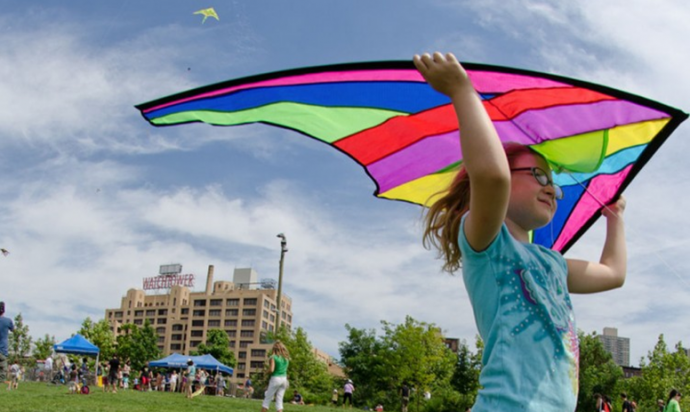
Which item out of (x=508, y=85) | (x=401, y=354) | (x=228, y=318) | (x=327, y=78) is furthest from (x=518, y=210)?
(x=228, y=318)

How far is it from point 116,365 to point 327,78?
26044 mm

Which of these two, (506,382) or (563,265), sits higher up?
(563,265)

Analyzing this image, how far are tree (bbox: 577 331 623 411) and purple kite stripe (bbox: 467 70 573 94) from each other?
50001mm

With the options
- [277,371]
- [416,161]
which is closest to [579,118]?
[416,161]

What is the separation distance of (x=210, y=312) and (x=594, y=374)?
355 feet

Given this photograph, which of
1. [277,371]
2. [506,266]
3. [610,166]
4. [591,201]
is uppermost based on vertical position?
[610,166]

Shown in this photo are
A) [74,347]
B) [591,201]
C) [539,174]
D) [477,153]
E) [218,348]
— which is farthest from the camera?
[218,348]

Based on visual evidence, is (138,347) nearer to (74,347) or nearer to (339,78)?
(74,347)

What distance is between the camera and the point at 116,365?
26203mm

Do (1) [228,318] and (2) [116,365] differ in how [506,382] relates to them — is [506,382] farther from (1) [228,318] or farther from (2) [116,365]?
(1) [228,318]

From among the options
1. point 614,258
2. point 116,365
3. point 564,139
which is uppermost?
point 564,139

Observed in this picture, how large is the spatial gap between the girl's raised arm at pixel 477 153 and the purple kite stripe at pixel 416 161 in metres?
1.27

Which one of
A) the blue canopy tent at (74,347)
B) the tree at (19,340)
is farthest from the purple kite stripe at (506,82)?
the tree at (19,340)

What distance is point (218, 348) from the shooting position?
3809 inches
